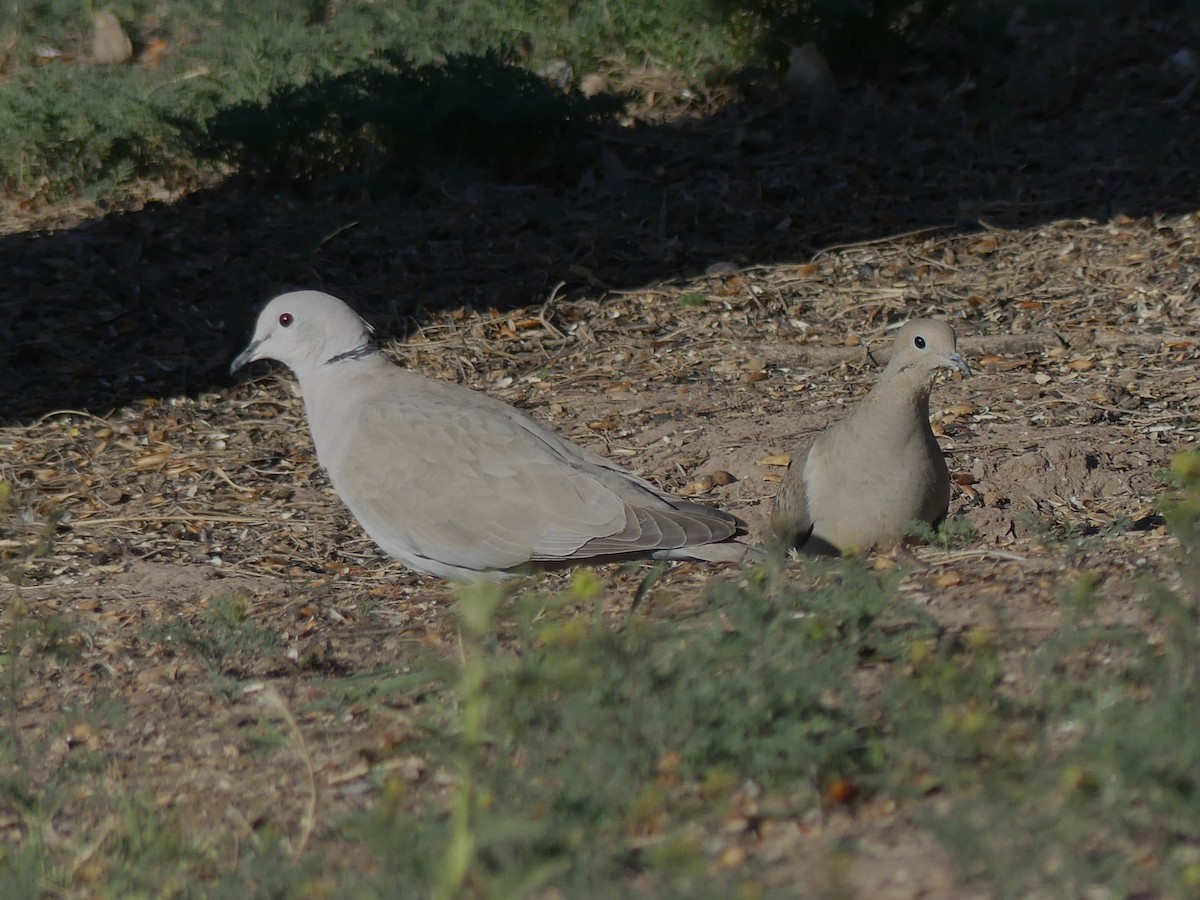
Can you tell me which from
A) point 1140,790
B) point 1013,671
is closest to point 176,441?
point 1013,671

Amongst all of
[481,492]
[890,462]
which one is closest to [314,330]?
[481,492]

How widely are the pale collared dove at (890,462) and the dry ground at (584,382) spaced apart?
0.16m

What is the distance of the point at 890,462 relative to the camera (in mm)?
4484

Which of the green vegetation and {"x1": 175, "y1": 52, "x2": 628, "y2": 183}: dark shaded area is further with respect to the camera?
the green vegetation

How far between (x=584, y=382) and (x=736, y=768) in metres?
3.98

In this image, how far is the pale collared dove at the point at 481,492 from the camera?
422 cm

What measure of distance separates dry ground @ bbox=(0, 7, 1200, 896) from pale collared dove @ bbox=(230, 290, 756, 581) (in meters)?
0.21

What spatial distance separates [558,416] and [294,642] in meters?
2.19

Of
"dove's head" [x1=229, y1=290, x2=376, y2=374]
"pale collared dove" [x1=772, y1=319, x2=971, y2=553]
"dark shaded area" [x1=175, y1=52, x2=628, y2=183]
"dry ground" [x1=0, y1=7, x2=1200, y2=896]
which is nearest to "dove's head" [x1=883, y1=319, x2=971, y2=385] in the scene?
"pale collared dove" [x1=772, y1=319, x2=971, y2=553]

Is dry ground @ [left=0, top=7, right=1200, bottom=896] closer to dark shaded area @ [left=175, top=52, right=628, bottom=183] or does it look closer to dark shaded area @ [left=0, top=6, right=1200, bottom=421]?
dark shaded area @ [left=0, top=6, right=1200, bottom=421]

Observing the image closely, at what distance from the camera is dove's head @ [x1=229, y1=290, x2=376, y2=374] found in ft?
15.7

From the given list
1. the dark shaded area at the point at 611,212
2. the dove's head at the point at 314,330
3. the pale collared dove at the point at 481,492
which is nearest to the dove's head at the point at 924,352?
the pale collared dove at the point at 481,492

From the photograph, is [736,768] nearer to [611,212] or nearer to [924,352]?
[924,352]

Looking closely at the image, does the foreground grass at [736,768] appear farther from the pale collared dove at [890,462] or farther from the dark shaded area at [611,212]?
the dark shaded area at [611,212]
